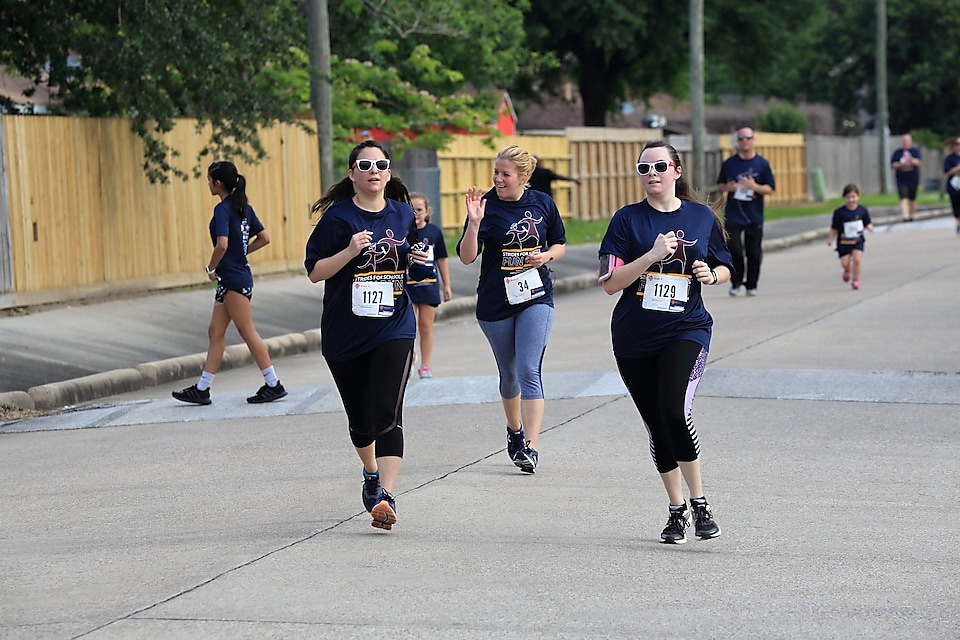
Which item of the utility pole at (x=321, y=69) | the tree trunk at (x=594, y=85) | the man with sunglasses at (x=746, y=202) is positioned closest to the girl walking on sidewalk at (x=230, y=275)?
the utility pole at (x=321, y=69)

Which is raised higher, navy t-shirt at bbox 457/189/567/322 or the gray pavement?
navy t-shirt at bbox 457/189/567/322

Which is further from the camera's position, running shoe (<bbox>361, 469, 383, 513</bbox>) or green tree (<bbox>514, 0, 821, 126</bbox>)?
green tree (<bbox>514, 0, 821, 126</bbox>)

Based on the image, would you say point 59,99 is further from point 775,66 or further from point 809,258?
point 775,66

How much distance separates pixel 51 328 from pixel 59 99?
4354 mm

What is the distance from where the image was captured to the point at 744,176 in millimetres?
18047

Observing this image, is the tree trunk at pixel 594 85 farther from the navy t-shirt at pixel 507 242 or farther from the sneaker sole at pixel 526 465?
the sneaker sole at pixel 526 465

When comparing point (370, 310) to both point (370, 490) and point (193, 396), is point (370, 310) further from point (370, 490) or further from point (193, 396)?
point (193, 396)

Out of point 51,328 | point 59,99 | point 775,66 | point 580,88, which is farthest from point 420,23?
point 775,66

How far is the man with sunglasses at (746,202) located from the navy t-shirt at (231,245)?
7.80 meters

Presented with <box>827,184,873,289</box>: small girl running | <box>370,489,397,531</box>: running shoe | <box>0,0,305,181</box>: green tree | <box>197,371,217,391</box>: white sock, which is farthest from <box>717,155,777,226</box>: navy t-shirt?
<box>370,489,397,531</box>: running shoe

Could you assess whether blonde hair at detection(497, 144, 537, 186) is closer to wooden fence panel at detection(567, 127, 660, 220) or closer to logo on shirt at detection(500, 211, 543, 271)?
logo on shirt at detection(500, 211, 543, 271)

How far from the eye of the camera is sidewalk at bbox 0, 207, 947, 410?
1251 cm

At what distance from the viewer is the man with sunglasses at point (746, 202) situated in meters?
18.0

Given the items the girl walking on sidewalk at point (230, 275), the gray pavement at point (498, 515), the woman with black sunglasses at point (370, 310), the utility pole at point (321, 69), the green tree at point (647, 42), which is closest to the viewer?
the gray pavement at point (498, 515)
